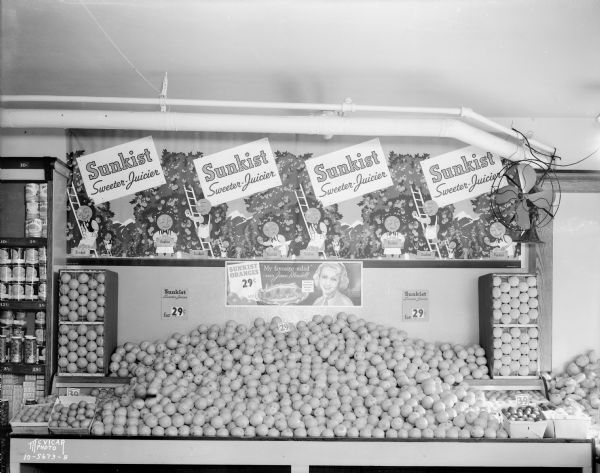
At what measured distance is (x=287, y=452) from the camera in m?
5.60

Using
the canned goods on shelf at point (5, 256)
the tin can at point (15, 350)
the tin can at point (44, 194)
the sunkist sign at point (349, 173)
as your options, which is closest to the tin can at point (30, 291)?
the canned goods on shelf at point (5, 256)

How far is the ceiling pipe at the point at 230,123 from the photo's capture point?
20.0 ft

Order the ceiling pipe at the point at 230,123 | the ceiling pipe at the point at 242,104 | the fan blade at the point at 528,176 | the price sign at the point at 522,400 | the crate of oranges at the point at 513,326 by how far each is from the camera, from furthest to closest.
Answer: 1. the fan blade at the point at 528,176
2. the crate of oranges at the point at 513,326
3. the price sign at the point at 522,400
4. the ceiling pipe at the point at 230,123
5. the ceiling pipe at the point at 242,104

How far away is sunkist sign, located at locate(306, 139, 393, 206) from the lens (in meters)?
7.17

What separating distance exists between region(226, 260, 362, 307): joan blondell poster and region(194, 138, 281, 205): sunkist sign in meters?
0.73

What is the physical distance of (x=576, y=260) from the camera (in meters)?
7.11

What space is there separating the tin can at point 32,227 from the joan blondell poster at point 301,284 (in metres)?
1.82

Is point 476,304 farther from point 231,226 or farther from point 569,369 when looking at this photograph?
point 231,226

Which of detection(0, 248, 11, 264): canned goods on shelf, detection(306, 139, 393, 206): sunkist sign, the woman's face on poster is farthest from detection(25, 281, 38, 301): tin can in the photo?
detection(306, 139, 393, 206): sunkist sign

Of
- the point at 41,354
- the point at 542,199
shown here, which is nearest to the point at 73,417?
the point at 41,354

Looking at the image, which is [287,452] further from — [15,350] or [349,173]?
[349,173]

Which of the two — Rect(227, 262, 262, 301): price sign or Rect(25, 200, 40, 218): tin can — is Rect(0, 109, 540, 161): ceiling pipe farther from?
Rect(227, 262, 262, 301): price sign

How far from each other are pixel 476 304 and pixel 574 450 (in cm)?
181

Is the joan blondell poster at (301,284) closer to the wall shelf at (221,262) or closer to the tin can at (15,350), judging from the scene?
the wall shelf at (221,262)
